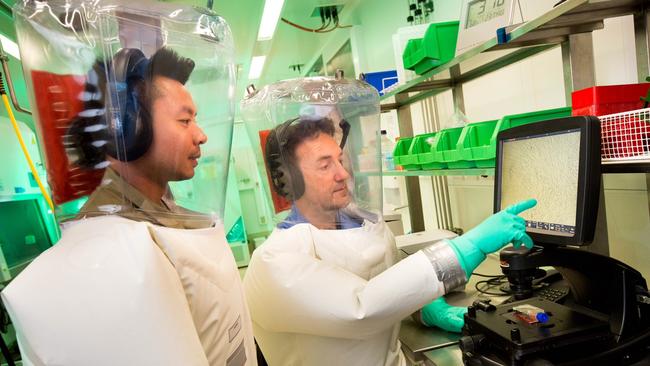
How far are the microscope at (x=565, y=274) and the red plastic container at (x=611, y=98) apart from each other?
0.42 ft

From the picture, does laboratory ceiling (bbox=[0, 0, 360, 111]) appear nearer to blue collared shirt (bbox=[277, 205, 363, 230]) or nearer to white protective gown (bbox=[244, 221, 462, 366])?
blue collared shirt (bbox=[277, 205, 363, 230])

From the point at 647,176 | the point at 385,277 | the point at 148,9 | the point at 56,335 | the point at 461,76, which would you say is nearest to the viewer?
the point at 56,335

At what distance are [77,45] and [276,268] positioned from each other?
70cm

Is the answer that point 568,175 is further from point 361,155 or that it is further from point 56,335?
point 56,335

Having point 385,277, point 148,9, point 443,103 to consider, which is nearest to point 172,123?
point 148,9

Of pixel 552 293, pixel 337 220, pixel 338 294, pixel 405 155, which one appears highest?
pixel 405 155

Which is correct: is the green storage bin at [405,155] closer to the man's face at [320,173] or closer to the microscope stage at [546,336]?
the man's face at [320,173]

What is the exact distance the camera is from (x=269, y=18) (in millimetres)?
3398

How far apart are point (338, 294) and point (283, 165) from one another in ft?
1.66

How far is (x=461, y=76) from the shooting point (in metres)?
2.28

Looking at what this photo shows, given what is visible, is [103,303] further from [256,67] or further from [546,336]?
[256,67]

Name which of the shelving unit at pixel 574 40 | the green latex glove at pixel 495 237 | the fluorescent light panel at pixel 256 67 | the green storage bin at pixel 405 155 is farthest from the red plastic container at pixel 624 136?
the fluorescent light panel at pixel 256 67

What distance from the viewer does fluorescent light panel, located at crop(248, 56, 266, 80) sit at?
4869mm

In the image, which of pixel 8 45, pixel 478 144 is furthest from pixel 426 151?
pixel 8 45
